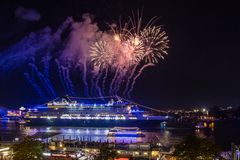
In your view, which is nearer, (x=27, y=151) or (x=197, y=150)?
(x=197, y=150)

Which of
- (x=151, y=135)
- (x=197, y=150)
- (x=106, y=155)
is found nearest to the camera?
(x=197, y=150)

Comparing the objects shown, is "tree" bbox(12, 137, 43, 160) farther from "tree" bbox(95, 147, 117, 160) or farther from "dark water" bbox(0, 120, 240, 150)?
"dark water" bbox(0, 120, 240, 150)

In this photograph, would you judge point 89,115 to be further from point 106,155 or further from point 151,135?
point 106,155

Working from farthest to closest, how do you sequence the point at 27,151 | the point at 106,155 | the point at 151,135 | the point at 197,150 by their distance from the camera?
1. the point at 151,135
2. the point at 106,155
3. the point at 27,151
4. the point at 197,150

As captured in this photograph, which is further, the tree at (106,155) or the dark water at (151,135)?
the dark water at (151,135)

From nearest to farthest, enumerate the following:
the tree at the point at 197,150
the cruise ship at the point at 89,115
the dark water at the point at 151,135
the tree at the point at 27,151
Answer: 1. the tree at the point at 197,150
2. the tree at the point at 27,151
3. the dark water at the point at 151,135
4. the cruise ship at the point at 89,115

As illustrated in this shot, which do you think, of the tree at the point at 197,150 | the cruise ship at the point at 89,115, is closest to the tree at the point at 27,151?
the tree at the point at 197,150

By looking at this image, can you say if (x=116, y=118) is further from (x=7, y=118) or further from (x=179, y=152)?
(x=179, y=152)

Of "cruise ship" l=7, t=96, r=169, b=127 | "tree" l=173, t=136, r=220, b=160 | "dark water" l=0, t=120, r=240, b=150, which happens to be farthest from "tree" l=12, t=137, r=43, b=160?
"cruise ship" l=7, t=96, r=169, b=127

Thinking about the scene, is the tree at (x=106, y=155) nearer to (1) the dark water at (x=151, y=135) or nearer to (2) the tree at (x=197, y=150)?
(2) the tree at (x=197, y=150)

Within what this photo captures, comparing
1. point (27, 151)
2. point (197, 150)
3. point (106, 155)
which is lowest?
point (106, 155)

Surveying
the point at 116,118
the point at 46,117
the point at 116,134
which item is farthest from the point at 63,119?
the point at 116,134

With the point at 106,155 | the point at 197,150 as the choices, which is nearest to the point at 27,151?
the point at 106,155
